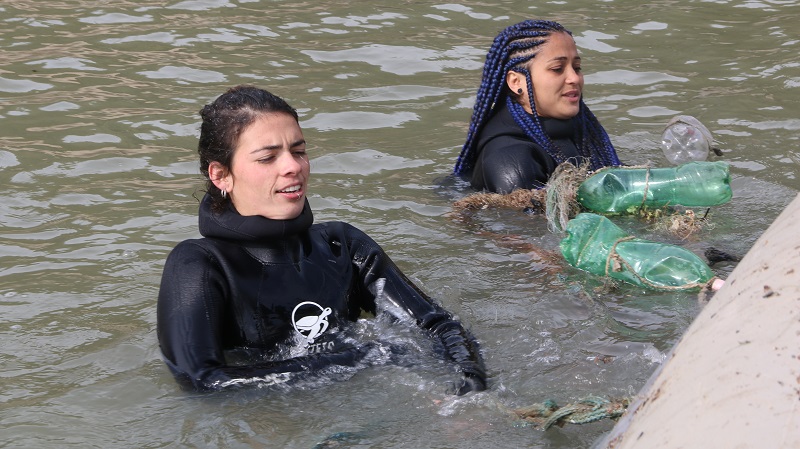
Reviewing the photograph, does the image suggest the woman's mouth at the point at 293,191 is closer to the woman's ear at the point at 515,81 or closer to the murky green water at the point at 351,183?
the murky green water at the point at 351,183

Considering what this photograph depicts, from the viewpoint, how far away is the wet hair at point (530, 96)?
6309mm

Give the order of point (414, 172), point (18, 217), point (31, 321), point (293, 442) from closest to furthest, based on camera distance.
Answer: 1. point (293, 442)
2. point (31, 321)
3. point (18, 217)
4. point (414, 172)

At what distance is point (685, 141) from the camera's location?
6805 millimetres

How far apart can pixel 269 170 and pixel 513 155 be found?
221cm

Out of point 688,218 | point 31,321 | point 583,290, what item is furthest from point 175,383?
point 688,218

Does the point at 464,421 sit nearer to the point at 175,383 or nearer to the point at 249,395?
the point at 249,395

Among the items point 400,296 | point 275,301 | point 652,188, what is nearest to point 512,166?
point 652,188

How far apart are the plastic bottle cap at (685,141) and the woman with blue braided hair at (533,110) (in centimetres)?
56

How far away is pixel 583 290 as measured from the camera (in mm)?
4980

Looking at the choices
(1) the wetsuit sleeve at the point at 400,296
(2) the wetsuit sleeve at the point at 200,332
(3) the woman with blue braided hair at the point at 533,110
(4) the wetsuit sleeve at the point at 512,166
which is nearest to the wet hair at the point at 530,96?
(3) the woman with blue braided hair at the point at 533,110

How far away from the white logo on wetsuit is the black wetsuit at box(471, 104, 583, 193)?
1.97m

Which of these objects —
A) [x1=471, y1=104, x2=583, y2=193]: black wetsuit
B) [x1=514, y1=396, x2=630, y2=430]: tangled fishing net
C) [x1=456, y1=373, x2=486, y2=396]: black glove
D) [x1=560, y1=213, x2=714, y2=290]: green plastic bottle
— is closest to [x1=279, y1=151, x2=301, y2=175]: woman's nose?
[x1=456, y1=373, x2=486, y2=396]: black glove

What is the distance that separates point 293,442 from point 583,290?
5.76 ft

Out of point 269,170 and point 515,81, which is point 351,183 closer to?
point 515,81
